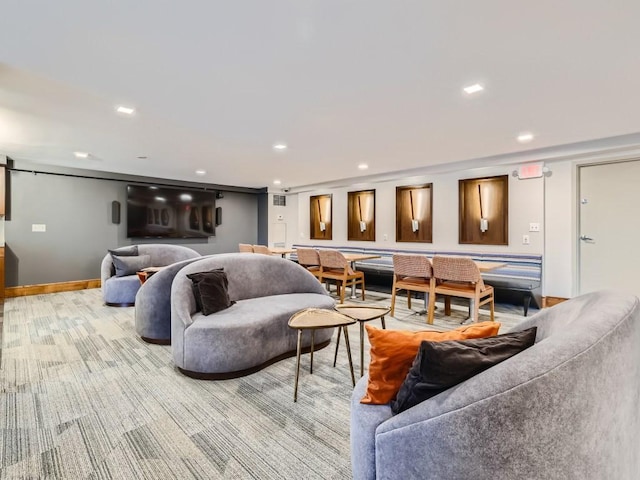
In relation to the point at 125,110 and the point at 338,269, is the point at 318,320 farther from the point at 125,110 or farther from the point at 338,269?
the point at 338,269

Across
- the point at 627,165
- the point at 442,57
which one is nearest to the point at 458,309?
the point at 627,165

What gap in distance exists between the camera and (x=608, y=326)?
1082 millimetres

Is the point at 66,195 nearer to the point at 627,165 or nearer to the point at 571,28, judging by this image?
the point at 571,28

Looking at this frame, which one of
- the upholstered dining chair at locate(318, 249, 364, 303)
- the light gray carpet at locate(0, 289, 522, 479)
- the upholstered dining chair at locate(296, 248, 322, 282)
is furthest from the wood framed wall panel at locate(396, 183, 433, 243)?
the light gray carpet at locate(0, 289, 522, 479)

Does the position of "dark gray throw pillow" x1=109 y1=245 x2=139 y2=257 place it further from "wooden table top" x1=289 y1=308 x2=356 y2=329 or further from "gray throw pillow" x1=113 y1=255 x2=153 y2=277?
"wooden table top" x1=289 y1=308 x2=356 y2=329

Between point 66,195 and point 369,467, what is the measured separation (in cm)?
712

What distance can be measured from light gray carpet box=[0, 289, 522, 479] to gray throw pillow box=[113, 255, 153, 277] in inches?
74.0

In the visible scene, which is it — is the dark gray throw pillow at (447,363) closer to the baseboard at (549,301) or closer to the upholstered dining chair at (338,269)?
the upholstered dining chair at (338,269)

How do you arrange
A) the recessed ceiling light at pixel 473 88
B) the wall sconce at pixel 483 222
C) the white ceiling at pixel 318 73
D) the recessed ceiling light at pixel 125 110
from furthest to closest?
the wall sconce at pixel 483 222, the recessed ceiling light at pixel 125 110, the recessed ceiling light at pixel 473 88, the white ceiling at pixel 318 73

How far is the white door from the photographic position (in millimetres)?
4359

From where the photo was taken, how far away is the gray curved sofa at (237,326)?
248cm

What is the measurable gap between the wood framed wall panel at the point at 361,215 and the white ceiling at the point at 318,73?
8.88 ft

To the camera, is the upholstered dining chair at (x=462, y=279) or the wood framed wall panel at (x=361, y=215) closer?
the upholstered dining chair at (x=462, y=279)

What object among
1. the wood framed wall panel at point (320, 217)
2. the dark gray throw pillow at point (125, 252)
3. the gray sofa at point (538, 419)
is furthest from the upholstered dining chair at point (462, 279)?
the dark gray throw pillow at point (125, 252)
